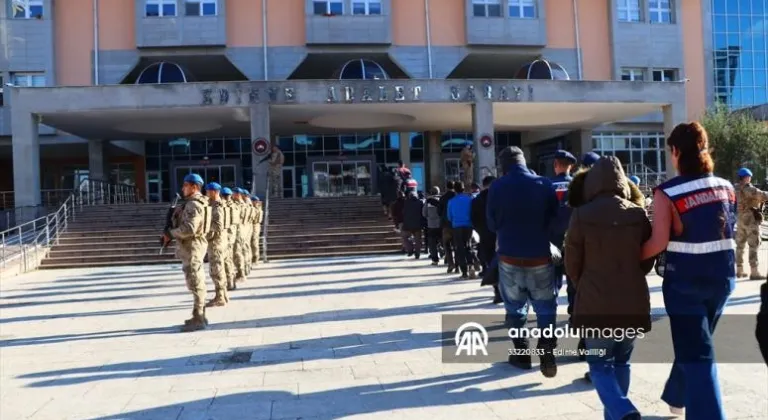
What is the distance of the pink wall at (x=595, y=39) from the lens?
30516mm

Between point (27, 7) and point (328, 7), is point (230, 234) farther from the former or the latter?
point (27, 7)

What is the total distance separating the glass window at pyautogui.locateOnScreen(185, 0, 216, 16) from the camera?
27.5 meters

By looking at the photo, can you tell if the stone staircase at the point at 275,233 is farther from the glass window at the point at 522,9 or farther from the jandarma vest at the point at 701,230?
the glass window at the point at 522,9

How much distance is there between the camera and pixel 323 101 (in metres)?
21.0

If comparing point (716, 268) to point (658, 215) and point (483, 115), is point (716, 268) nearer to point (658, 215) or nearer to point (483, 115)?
point (658, 215)

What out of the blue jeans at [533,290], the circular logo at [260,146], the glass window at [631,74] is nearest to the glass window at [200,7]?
the circular logo at [260,146]

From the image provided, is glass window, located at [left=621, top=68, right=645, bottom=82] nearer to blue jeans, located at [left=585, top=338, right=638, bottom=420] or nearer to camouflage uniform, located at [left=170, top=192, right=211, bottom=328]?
camouflage uniform, located at [left=170, top=192, right=211, bottom=328]

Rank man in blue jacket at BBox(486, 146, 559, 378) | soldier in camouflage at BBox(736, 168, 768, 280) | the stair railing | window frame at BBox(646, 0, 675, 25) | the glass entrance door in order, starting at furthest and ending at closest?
the glass entrance door, window frame at BBox(646, 0, 675, 25), the stair railing, soldier in camouflage at BBox(736, 168, 768, 280), man in blue jacket at BBox(486, 146, 559, 378)

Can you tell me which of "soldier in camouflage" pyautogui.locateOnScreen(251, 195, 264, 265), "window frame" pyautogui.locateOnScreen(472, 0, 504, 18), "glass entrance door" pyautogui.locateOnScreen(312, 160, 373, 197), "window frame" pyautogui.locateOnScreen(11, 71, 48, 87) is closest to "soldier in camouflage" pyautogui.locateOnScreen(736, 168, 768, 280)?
"soldier in camouflage" pyautogui.locateOnScreen(251, 195, 264, 265)

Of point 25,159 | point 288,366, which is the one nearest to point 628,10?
point 25,159

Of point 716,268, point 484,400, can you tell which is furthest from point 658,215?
point 484,400

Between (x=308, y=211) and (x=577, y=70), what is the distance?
57.8 ft

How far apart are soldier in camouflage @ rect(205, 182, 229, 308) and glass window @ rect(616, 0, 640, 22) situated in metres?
27.9

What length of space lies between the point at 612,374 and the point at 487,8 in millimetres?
27736
